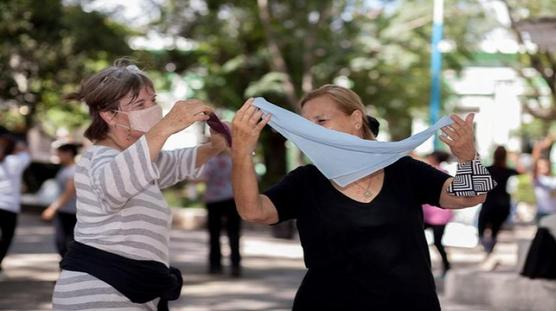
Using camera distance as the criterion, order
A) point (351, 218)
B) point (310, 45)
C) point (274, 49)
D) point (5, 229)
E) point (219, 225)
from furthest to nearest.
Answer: point (274, 49) → point (310, 45) → point (219, 225) → point (5, 229) → point (351, 218)

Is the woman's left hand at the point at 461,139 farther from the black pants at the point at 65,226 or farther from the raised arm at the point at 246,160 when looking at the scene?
the black pants at the point at 65,226

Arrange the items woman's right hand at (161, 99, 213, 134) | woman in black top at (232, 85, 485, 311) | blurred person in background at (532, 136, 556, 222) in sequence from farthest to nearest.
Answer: blurred person in background at (532, 136, 556, 222), woman in black top at (232, 85, 485, 311), woman's right hand at (161, 99, 213, 134)

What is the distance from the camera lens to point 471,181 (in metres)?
4.05

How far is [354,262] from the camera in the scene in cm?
395

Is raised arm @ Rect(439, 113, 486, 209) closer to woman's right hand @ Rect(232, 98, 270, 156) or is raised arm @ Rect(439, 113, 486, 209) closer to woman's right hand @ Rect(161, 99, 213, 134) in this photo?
woman's right hand @ Rect(232, 98, 270, 156)

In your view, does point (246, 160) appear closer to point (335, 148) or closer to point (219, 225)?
point (335, 148)

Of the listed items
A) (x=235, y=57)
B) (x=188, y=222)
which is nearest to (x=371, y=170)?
(x=188, y=222)

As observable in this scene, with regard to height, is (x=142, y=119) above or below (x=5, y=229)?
above

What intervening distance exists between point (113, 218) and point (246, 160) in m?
0.53

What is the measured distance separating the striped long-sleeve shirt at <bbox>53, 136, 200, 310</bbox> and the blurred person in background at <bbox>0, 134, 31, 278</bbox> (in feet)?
22.6

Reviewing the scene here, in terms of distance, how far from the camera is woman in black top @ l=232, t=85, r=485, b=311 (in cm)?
395

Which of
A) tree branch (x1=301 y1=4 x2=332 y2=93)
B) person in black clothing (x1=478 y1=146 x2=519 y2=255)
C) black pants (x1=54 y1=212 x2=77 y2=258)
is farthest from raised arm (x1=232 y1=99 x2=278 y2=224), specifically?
tree branch (x1=301 y1=4 x2=332 y2=93)

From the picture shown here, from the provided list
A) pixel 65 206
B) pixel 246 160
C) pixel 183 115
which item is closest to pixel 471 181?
pixel 246 160

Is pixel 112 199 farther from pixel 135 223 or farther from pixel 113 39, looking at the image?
pixel 113 39
